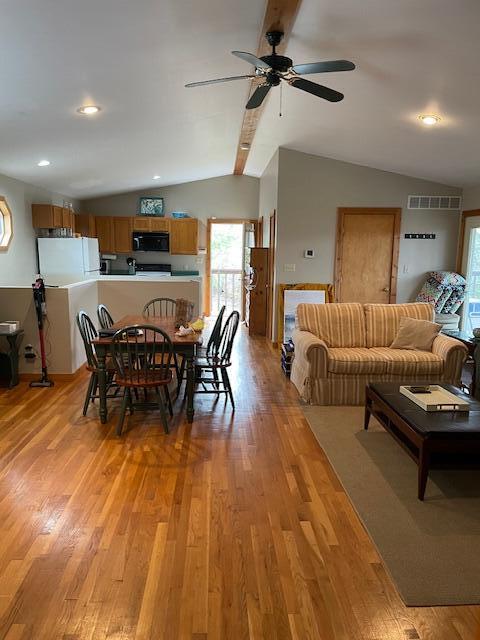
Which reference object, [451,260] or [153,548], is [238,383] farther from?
[451,260]

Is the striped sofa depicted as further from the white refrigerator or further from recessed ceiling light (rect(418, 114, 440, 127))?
the white refrigerator

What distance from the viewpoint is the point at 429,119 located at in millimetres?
4512

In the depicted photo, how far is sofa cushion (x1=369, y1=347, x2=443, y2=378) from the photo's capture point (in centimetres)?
445

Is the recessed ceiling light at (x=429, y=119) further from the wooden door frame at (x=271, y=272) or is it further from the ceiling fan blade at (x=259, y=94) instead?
the wooden door frame at (x=271, y=272)

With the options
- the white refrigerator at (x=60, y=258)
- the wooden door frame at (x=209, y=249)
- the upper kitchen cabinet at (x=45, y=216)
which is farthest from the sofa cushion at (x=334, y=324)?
the wooden door frame at (x=209, y=249)

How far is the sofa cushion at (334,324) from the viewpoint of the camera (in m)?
4.96

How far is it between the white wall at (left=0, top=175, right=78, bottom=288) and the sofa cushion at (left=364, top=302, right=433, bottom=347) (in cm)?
454

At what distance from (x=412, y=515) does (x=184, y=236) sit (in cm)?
757

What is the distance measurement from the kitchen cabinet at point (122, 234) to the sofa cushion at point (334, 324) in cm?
533

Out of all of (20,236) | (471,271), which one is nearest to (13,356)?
(20,236)

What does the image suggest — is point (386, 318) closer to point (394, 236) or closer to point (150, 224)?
point (394, 236)

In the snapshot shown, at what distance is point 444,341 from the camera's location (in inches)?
181

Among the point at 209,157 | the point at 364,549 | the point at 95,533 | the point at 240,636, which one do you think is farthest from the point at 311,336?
the point at 209,157

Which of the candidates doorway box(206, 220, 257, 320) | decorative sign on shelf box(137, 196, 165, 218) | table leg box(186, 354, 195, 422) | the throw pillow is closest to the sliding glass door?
the throw pillow
